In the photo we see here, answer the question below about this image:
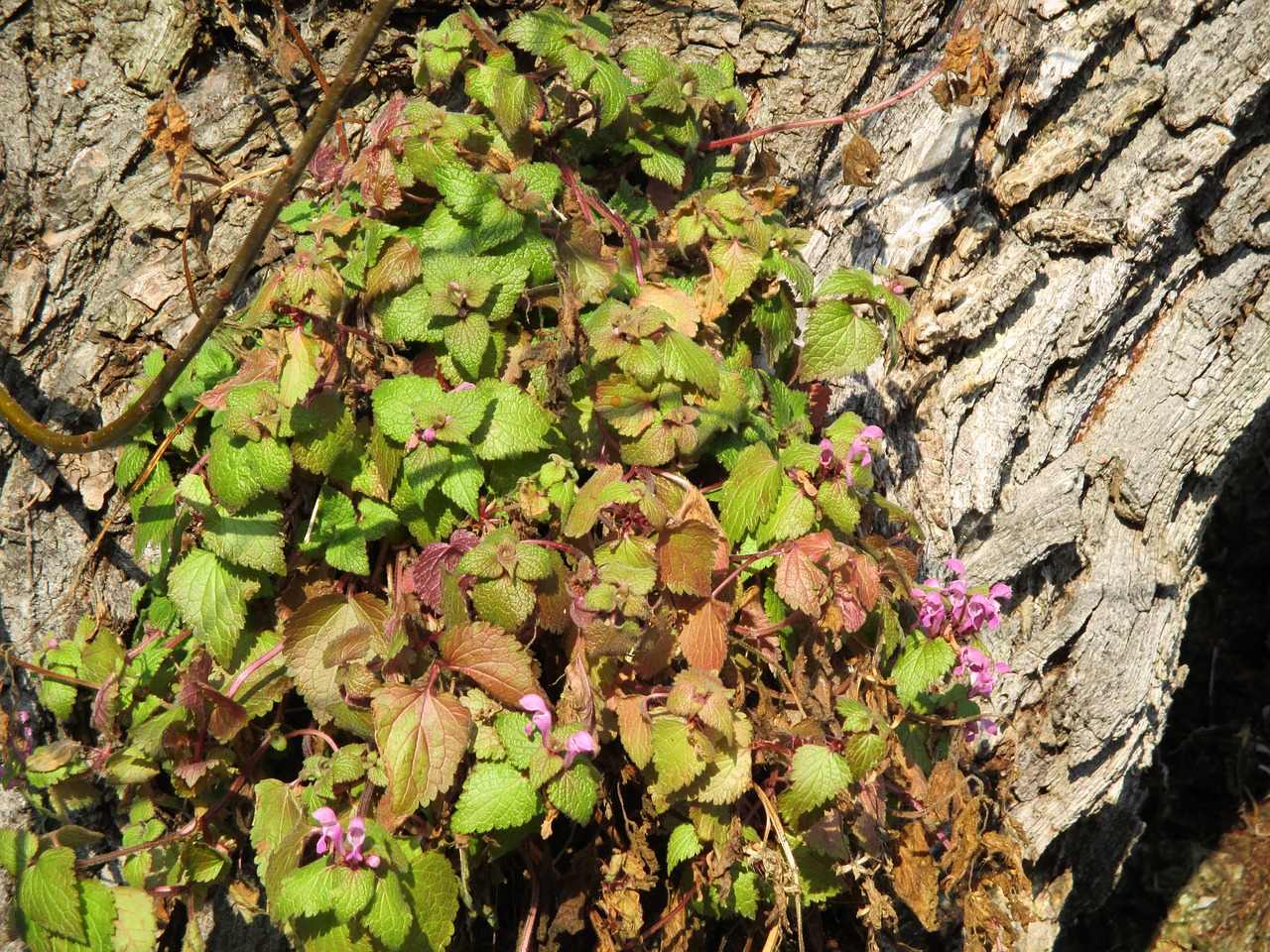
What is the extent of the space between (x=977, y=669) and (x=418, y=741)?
128cm

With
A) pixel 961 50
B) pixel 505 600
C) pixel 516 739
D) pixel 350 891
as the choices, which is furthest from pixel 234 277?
pixel 961 50

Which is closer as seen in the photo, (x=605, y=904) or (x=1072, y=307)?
(x=605, y=904)

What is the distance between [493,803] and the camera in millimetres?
1841

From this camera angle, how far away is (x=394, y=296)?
2.07 meters

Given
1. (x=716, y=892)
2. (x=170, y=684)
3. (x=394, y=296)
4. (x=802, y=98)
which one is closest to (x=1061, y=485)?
(x=802, y=98)

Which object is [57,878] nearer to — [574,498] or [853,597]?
[574,498]

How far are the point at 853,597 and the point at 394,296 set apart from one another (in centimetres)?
116

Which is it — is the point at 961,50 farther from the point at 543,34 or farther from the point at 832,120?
the point at 543,34

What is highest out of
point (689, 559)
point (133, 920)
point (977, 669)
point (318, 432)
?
point (318, 432)

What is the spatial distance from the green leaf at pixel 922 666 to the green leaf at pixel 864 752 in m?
0.21

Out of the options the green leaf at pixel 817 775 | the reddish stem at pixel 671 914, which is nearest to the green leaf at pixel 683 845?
the reddish stem at pixel 671 914

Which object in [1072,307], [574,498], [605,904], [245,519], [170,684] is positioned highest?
[1072,307]

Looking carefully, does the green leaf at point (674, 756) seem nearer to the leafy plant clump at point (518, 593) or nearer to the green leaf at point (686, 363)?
the leafy plant clump at point (518, 593)

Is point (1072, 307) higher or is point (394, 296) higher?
point (1072, 307)
